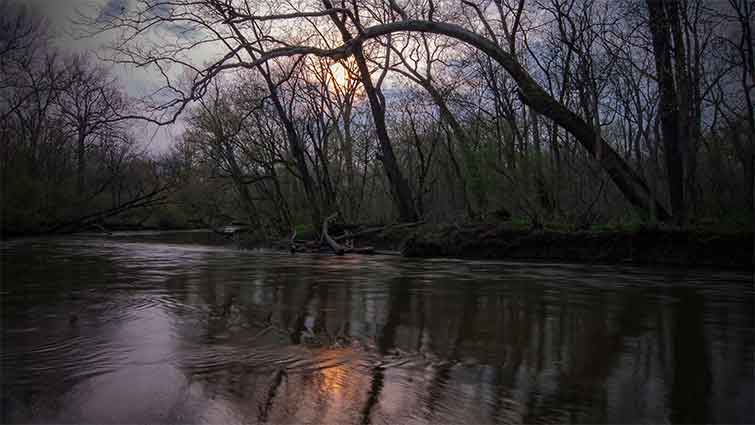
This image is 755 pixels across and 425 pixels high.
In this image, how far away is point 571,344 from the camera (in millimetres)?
4824

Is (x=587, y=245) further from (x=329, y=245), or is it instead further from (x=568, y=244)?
(x=329, y=245)

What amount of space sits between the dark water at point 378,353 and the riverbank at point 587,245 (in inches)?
117

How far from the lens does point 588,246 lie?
13.7m

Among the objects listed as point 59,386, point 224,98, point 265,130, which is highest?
point 224,98

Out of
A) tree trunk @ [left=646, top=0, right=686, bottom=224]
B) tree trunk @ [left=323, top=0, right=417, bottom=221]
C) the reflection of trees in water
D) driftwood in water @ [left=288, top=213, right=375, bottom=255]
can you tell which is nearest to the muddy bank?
tree trunk @ [left=646, top=0, right=686, bottom=224]

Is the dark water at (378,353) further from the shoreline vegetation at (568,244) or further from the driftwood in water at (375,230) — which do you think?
the driftwood in water at (375,230)

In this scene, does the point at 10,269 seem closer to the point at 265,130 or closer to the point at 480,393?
the point at 480,393

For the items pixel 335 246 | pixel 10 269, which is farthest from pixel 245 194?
pixel 10 269

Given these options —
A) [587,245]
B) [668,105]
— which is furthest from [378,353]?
[668,105]

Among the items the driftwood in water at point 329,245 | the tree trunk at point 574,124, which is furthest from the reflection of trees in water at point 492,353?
the driftwood in water at point 329,245

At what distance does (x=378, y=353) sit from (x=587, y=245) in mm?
10652

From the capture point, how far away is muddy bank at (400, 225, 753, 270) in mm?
11594

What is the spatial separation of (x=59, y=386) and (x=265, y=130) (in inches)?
912

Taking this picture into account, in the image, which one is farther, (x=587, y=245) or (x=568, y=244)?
(x=568, y=244)
